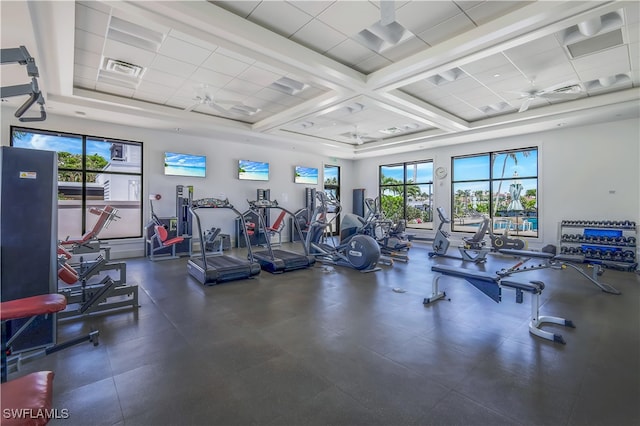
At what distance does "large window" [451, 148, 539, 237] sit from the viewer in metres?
8.09

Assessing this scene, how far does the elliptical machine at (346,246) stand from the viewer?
5641 millimetres

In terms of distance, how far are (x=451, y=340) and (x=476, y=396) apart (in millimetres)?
872

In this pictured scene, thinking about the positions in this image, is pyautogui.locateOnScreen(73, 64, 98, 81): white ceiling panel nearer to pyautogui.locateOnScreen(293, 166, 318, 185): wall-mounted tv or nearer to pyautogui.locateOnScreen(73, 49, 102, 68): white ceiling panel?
pyautogui.locateOnScreen(73, 49, 102, 68): white ceiling panel

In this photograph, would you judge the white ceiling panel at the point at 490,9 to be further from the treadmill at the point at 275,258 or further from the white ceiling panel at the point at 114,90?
the white ceiling panel at the point at 114,90

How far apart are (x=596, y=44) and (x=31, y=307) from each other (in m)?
6.74

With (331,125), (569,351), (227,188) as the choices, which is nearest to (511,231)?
(331,125)

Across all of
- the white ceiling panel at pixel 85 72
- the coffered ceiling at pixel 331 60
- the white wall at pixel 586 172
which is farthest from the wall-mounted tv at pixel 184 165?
the white wall at pixel 586 172

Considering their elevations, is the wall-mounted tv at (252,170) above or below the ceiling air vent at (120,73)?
below

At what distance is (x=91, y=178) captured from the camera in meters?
7.01

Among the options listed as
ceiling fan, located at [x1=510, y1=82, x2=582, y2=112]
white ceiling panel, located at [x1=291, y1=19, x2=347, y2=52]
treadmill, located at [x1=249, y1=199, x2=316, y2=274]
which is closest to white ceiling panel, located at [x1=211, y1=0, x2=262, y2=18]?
white ceiling panel, located at [x1=291, y1=19, x2=347, y2=52]

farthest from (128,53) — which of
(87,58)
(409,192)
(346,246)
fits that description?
(409,192)

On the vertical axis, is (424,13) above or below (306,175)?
above

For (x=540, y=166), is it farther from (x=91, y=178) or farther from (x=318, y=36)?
(x=91, y=178)

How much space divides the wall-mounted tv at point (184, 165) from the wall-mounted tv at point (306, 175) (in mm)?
3260
